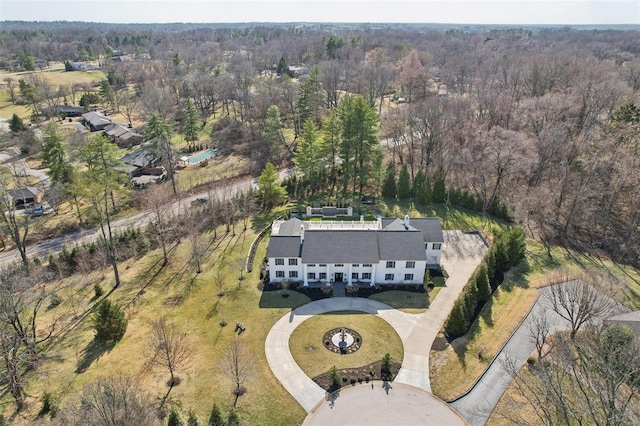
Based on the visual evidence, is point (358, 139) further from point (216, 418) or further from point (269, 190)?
point (216, 418)

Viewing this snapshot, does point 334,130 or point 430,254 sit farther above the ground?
point 334,130

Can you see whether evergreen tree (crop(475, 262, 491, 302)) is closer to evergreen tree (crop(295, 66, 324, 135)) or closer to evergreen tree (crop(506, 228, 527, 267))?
evergreen tree (crop(506, 228, 527, 267))

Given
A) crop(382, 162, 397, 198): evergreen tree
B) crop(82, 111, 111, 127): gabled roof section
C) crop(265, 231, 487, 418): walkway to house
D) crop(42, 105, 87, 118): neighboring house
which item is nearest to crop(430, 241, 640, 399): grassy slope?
crop(265, 231, 487, 418): walkway to house

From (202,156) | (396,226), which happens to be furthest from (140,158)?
(396,226)

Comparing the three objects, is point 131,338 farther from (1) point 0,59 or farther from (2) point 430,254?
(1) point 0,59

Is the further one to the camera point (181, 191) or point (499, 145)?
point (181, 191)

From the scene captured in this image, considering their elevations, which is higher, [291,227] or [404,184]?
[404,184]

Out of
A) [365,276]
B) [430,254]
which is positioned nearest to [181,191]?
Result: [365,276]
